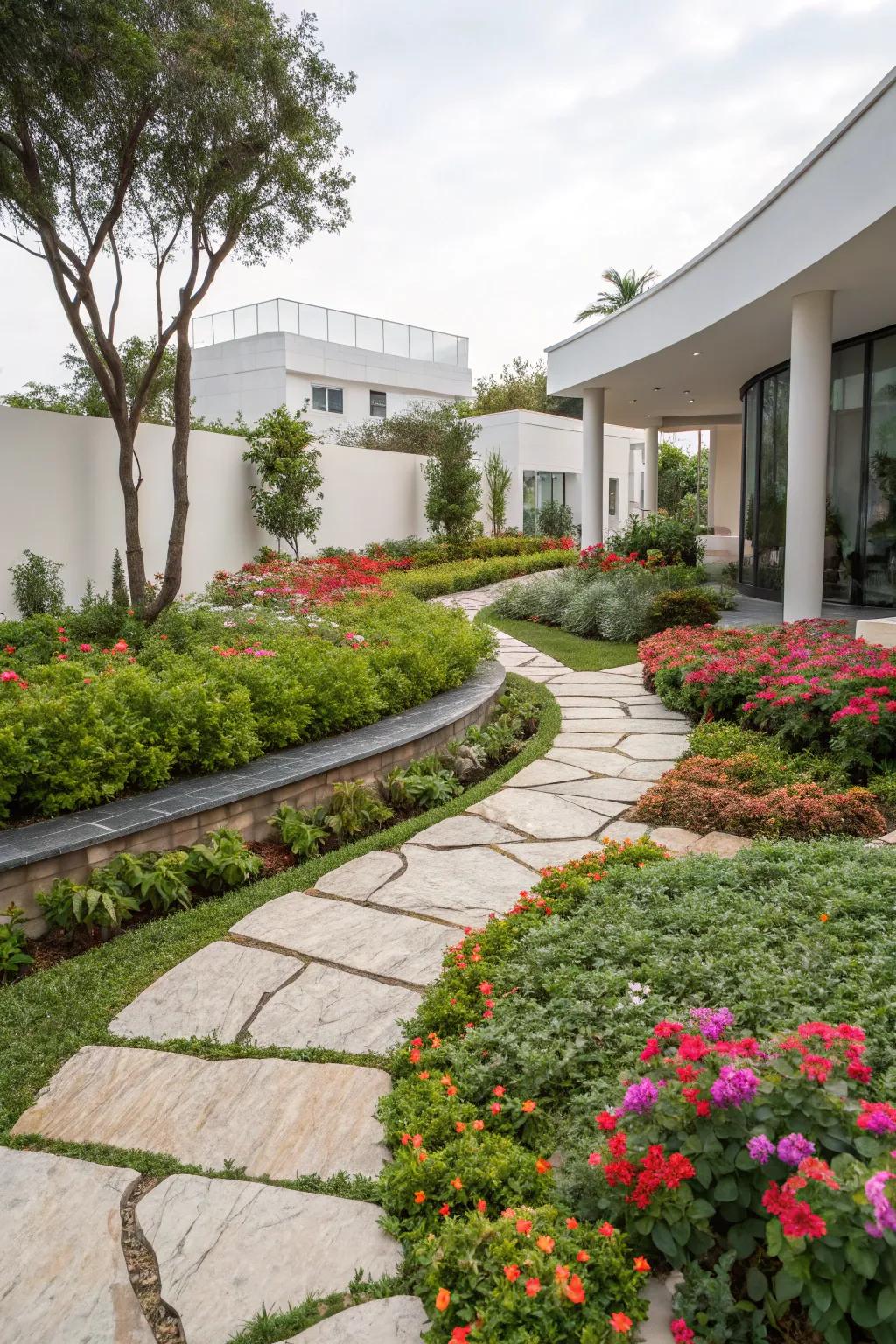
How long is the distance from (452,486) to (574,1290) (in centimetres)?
1701

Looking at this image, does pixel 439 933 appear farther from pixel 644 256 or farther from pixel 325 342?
pixel 644 256

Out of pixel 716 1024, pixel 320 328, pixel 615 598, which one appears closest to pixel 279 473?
pixel 615 598

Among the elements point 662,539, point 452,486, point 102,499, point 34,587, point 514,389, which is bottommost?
point 34,587

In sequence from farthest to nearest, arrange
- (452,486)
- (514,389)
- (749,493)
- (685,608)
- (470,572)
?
(514,389) → (452,486) → (470,572) → (749,493) → (685,608)

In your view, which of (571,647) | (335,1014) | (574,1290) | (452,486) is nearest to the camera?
(574,1290)

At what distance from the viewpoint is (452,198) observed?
14648 millimetres

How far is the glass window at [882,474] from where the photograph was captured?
9430 mm

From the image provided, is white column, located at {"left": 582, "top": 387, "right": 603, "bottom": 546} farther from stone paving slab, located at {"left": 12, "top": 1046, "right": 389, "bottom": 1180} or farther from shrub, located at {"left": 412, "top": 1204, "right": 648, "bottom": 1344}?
shrub, located at {"left": 412, "top": 1204, "right": 648, "bottom": 1344}

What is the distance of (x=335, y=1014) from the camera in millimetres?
2521

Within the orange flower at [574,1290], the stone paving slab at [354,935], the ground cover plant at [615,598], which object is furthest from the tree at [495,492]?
the orange flower at [574,1290]

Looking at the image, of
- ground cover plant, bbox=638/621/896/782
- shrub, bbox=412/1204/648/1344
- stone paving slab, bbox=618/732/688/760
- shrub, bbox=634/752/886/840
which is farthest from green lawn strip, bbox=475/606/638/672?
shrub, bbox=412/1204/648/1344

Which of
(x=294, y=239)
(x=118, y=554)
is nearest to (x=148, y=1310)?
(x=118, y=554)

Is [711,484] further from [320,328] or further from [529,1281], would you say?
[529,1281]

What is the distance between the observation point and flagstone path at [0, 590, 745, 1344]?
1572mm
